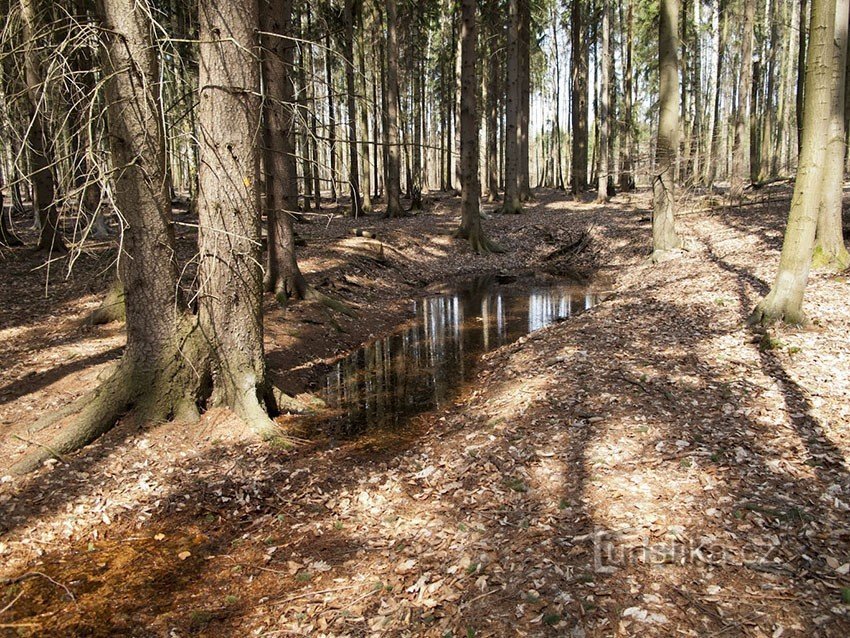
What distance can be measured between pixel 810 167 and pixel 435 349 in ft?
21.7

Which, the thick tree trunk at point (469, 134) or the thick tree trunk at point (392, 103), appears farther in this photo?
the thick tree trunk at point (392, 103)

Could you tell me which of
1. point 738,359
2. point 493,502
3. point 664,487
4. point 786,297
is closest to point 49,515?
point 493,502

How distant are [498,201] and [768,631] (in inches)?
1209

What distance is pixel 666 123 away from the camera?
46.4 feet

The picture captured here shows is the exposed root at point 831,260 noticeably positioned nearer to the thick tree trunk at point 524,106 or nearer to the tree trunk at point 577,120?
the thick tree trunk at point 524,106

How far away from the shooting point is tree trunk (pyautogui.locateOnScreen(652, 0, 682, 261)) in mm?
13695

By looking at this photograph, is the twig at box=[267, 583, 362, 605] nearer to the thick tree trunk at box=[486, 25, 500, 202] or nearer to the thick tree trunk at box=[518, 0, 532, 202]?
the thick tree trunk at box=[518, 0, 532, 202]

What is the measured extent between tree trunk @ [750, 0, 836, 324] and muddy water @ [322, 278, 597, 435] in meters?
4.81

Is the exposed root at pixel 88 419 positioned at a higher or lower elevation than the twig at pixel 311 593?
higher

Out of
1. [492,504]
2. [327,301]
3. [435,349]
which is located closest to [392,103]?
[327,301]

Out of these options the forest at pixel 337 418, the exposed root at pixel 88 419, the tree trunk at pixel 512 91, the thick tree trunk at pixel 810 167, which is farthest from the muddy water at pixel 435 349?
the tree trunk at pixel 512 91

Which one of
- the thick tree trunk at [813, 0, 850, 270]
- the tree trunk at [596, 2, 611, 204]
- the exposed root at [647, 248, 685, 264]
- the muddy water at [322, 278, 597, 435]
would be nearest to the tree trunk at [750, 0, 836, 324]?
the thick tree trunk at [813, 0, 850, 270]

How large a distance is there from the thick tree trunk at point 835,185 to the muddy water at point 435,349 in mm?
4874

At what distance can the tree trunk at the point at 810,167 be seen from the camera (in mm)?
7211
